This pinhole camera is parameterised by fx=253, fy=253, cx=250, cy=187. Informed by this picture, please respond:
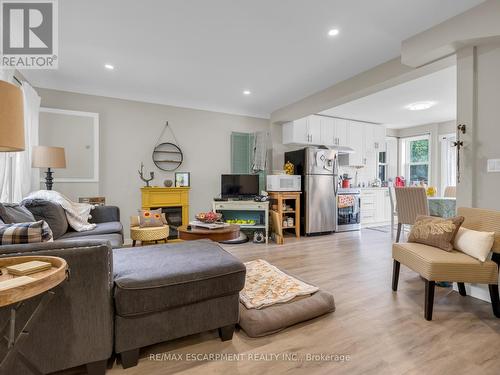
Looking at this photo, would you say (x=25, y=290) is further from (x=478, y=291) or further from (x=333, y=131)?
(x=333, y=131)

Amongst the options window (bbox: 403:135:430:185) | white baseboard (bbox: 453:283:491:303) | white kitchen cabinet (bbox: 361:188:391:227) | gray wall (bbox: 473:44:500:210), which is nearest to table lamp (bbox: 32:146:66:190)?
gray wall (bbox: 473:44:500:210)

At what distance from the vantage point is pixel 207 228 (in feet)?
8.22

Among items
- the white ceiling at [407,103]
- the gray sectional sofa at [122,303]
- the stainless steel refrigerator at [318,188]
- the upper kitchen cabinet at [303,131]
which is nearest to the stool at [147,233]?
the gray sectional sofa at [122,303]

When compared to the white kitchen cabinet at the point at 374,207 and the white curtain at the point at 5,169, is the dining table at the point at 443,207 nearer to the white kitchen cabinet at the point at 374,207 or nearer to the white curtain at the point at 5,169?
the white kitchen cabinet at the point at 374,207

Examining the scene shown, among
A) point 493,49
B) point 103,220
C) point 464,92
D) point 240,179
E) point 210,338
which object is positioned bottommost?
point 210,338

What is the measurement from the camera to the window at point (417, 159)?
6242mm

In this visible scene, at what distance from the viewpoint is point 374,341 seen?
1637 mm

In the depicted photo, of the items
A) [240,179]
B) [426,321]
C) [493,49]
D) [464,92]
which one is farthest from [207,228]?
[493,49]

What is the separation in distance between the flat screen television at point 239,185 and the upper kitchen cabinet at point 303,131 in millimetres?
1215

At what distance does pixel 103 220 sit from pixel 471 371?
3.75 m

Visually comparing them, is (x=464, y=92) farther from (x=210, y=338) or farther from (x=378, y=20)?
(x=210, y=338)

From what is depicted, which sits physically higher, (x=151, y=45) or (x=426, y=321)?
(x=151, y=45)

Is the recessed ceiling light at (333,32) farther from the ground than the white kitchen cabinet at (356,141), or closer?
farther from the ground

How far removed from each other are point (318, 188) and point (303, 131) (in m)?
1.24
